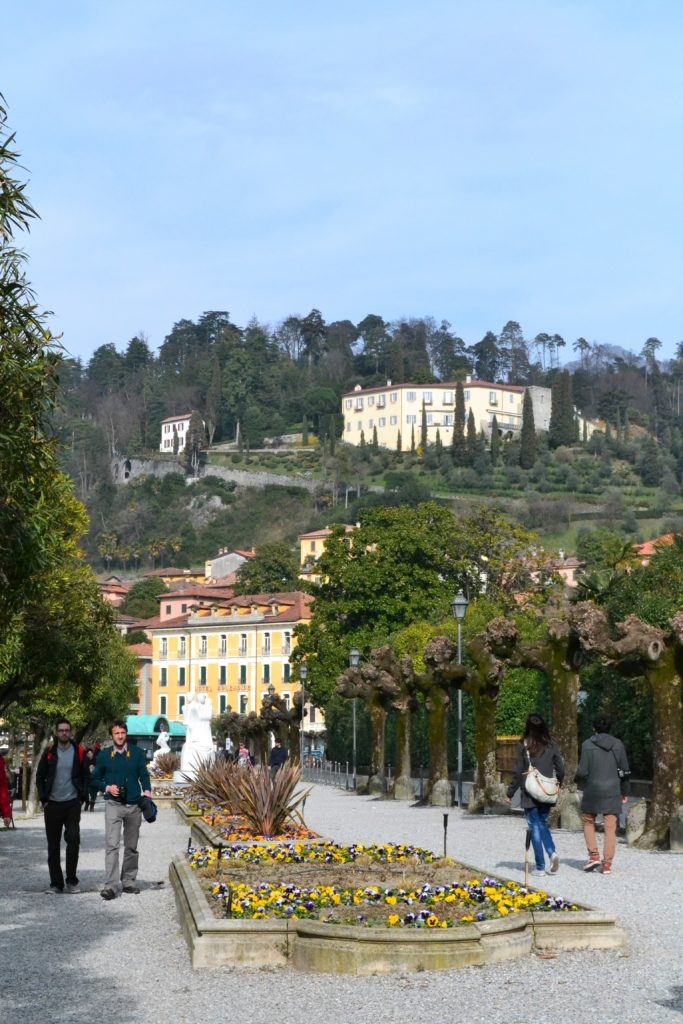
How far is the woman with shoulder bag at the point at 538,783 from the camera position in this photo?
15422mm

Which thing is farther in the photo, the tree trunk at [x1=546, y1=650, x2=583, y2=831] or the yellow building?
the yellow building

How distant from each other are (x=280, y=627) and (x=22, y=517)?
99716mm

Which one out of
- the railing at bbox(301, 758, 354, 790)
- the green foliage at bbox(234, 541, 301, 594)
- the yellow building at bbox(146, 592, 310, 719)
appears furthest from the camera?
the green foliage at bbox(234, 541, 301, 594)

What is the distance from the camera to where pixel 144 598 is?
158000 mm

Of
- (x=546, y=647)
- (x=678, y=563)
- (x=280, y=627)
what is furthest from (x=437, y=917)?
(x=280, y=627)

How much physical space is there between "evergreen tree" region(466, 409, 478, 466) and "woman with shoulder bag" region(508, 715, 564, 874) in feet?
563

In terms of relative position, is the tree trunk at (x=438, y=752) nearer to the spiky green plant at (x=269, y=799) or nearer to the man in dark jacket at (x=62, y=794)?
the spiky green plant at (x=269, y=799)

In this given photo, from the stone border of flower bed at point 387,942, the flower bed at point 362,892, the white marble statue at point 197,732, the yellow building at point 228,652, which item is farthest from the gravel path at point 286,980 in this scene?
the yellow building at point 228,652

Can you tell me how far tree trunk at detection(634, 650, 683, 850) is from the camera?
2000 cm

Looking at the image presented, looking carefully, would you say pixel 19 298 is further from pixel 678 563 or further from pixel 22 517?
pixel 678 563

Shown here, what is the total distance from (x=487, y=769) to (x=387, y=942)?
64.3ft

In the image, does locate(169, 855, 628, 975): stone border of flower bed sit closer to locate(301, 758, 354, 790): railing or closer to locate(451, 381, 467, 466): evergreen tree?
locate(301, 758, 354, 790): railing

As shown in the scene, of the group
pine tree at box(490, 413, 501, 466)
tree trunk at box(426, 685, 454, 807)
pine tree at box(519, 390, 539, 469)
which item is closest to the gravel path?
tree trunk at box(426, 685, 454, 807)

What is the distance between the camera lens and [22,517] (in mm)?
14617
